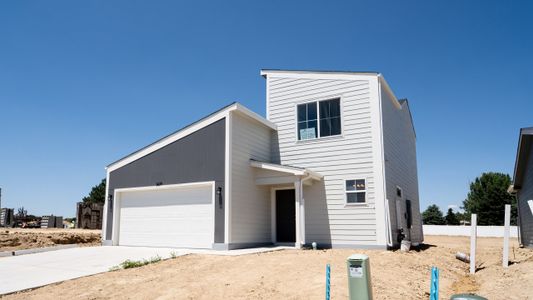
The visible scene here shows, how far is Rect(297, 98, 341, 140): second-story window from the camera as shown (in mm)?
14234

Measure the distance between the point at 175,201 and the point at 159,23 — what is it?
6.86m

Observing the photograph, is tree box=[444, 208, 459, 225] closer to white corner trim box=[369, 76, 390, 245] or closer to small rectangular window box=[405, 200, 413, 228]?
small rectangular window box=[405, 200, 413, 228]

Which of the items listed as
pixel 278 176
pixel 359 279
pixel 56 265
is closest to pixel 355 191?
pixel 278 176

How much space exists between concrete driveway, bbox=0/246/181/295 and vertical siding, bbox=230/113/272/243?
94.0 inches

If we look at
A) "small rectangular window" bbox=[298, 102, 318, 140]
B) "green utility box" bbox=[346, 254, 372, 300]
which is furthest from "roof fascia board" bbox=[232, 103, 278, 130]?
"green utility box" bbox=[346, 254, 372, 300]

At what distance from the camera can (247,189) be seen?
13.3 metres

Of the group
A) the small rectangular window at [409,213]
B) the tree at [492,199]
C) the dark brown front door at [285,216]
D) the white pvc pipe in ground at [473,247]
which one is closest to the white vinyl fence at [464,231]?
the tree at [492,199]

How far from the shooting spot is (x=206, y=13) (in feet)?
44.5

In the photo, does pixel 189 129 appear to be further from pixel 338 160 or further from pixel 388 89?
pixel 388 89

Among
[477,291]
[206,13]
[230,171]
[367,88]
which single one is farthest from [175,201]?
[477,291]

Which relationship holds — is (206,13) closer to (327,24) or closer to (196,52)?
(196,52)

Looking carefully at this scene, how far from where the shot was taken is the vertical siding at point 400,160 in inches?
547

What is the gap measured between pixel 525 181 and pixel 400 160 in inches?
261

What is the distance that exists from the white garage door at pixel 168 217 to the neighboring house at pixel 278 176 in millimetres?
38
